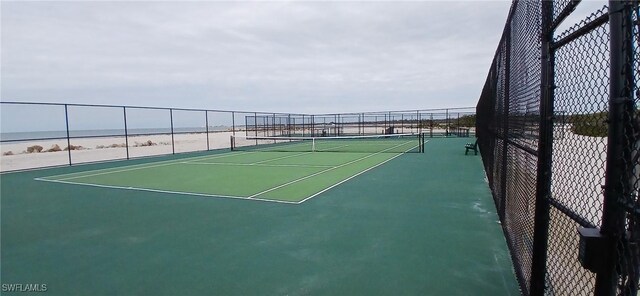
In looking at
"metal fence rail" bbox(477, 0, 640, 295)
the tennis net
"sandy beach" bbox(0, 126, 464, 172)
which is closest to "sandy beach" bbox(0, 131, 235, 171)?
"sandy beach" bbox(0, 126, 464, 172)

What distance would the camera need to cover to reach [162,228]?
5160 millimetres

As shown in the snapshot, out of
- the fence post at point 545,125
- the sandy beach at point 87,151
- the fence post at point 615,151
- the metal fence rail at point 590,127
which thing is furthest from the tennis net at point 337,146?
the fence post at point 615,151

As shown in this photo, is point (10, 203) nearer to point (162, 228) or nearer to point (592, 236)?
point (162, 228)

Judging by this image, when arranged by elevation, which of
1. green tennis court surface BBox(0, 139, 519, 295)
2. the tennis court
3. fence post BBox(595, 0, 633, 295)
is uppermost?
fence post BBox(595, 0, 633, 295)

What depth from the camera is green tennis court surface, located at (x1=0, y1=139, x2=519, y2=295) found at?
3.38m

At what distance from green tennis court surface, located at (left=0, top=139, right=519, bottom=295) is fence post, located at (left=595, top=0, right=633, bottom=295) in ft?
6.54

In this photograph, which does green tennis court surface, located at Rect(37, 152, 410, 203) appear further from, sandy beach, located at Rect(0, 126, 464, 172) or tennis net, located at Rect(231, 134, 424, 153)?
sandy beach, located at Rect(0, 126, 464, 172)

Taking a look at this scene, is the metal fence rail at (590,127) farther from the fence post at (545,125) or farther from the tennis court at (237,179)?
the tennis court at (237,179)

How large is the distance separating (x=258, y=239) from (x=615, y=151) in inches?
157

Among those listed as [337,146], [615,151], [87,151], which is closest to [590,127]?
[615,151]

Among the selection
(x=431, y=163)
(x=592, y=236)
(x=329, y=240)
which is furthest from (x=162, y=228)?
(x=431, y=163)

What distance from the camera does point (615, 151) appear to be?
1.25 metres

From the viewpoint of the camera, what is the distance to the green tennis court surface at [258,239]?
11.1 ft

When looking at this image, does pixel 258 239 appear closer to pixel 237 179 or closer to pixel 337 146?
pixel 237 179
